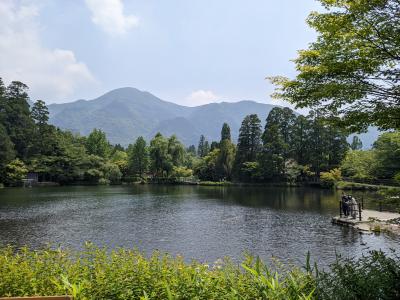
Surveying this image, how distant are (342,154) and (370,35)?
7113 centimetres

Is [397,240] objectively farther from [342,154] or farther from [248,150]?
[248,150]

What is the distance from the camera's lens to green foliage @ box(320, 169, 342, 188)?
66562 millimetres

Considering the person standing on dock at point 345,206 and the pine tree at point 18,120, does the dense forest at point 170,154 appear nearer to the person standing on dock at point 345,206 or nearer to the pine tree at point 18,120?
the pine tree at point 18,120

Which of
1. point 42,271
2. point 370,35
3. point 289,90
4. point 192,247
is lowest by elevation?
point 192,247

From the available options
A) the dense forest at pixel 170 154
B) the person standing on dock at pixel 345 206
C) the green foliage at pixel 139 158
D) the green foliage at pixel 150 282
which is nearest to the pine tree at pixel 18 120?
the dense forest at pixel 170 154

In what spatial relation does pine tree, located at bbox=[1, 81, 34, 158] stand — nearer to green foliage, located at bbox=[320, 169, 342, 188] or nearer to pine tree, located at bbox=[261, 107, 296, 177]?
pine tree, located at bbox=[261, 107, 296, 177]

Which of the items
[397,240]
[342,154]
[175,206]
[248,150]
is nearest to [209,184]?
[248,150]

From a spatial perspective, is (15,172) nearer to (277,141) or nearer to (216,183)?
(216,183)

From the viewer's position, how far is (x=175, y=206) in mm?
40125

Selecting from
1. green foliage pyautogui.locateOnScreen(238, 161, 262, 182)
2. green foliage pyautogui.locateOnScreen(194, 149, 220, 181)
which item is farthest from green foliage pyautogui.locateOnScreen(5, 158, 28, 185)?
green foliage pyautogui.locateOnScreen(238, 161, 262, 182)

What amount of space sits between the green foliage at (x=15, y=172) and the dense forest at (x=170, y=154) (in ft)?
0.60

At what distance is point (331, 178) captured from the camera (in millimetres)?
66562

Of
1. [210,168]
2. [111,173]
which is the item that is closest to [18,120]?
[111,173]

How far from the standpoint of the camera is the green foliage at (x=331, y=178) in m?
66.6
